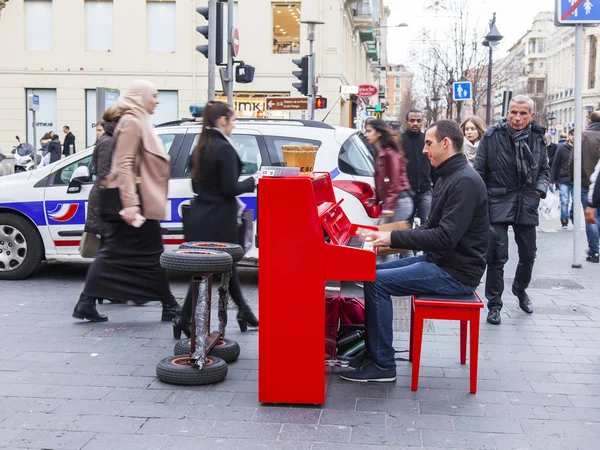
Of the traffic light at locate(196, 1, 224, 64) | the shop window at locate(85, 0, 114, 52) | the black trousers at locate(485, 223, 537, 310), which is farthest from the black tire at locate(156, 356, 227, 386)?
the shop window at locate(85, 0, 114, 52)

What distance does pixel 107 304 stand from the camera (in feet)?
25.9

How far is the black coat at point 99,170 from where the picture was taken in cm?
687

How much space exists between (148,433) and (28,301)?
13.0ft

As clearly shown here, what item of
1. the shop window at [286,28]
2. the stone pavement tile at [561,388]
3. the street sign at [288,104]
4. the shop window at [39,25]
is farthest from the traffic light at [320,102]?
the stone pavement tile at [561,388]

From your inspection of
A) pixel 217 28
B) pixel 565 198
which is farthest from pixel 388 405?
pixel 565 198

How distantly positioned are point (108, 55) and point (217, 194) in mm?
25855

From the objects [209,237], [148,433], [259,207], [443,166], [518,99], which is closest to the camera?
[148,433]

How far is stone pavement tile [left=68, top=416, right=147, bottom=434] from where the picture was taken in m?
4.46

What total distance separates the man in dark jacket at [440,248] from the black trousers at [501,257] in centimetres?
216

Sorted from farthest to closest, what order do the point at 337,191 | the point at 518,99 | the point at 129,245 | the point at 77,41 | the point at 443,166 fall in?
the point at 77,41 → the point at 337,191 → the point at 518,99 → the point at 129,245 → the point at 443,166

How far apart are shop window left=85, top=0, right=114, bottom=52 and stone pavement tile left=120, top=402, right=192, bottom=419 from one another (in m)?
27.6

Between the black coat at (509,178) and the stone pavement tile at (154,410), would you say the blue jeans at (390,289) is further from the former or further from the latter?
the black coat at (509,178)

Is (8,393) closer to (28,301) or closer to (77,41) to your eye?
(28,301)

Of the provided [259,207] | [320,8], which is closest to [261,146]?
[259,207]
